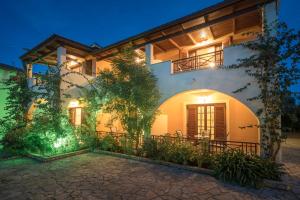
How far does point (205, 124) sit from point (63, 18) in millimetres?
125610

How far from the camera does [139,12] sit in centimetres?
11675

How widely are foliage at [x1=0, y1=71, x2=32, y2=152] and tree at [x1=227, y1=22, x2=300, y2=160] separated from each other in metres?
11.1

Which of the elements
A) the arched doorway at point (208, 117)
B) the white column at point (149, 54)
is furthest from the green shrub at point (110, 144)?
the white column at point (149, 54)

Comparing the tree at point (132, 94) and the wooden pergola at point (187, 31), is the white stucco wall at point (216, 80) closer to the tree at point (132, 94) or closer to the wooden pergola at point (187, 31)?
the tree at point (132, 94)

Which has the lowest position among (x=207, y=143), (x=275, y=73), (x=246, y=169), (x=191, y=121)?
(x=246, y=169)

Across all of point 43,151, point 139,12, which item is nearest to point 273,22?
point 43,151

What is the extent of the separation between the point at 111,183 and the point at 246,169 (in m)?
4.18

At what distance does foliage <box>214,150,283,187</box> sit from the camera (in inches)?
200

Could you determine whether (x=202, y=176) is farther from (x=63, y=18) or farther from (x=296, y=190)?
(x=63, y=18)

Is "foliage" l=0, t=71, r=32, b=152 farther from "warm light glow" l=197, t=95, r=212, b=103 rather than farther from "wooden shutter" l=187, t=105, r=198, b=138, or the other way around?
"warm light glow" l=197, t=95, r=212, b=103

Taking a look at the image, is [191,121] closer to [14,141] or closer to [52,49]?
[14,141]

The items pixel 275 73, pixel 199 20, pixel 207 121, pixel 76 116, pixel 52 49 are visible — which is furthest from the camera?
pixel 76 116

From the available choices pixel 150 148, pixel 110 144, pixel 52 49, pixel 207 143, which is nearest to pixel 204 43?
pixel 207 143

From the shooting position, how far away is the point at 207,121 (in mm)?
10391
